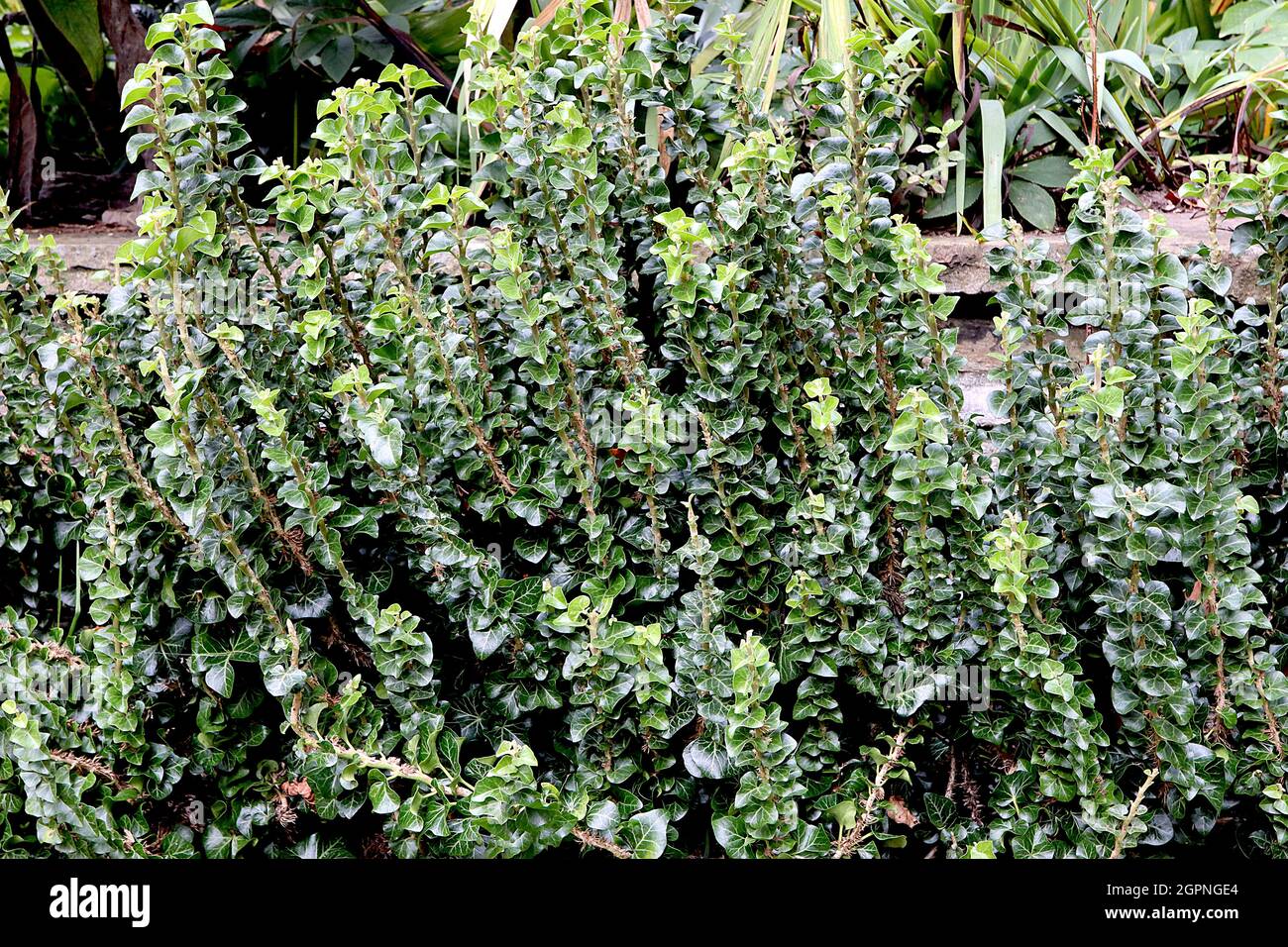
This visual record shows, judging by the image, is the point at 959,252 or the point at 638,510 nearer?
the point at 638,510

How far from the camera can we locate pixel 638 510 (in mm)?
1870

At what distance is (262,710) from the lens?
6.27ft

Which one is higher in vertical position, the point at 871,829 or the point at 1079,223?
the point at 1079,223

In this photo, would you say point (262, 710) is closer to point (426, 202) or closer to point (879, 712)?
point (426, 202)

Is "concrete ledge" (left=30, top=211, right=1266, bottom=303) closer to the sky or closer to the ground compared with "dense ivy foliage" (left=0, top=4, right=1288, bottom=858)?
closer to the sky

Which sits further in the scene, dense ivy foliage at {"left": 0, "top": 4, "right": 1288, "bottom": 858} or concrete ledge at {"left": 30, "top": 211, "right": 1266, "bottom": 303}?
concrete ledge at {"left": 30, "top": 211, "right": 1266, "bottom": 303}

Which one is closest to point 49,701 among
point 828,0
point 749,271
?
point 749,271

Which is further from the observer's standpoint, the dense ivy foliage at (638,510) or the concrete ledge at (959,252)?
the concrete ledge at (959,252)

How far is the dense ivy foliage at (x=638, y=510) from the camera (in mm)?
1653

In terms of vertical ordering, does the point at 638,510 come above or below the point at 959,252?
below

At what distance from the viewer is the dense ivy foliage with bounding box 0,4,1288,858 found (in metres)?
1.65
